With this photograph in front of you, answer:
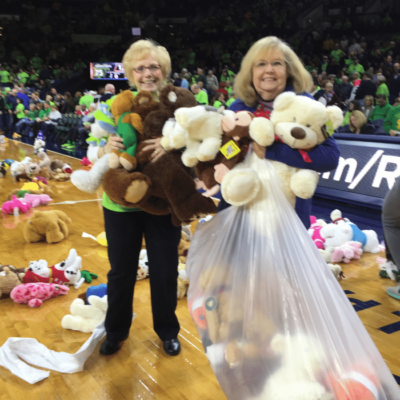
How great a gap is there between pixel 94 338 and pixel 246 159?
105 cm

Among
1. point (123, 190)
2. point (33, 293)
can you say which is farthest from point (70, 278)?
point (123, 190)

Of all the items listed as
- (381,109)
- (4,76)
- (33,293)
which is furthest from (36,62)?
(33,293)

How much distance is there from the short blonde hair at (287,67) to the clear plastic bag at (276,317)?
0.24 meters

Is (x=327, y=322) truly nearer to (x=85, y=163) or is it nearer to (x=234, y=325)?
(x=234, y=325)

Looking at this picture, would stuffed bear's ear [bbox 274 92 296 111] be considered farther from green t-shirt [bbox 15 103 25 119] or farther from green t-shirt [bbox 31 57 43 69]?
green t-shirt [bbox 31 57 43 69]

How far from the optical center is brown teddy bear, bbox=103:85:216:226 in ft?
5.04

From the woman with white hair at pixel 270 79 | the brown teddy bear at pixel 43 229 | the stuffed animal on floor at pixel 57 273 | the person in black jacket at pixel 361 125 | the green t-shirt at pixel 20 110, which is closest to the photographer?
A: the woman with white hair at pixel 270 79

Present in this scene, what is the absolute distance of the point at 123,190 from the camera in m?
1.55

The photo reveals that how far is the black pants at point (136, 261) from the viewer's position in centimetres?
170

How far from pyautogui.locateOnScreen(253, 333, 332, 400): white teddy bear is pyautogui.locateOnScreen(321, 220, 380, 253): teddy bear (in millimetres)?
2077

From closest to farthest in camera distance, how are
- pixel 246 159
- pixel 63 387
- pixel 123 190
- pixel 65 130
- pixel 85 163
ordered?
pixel 246 159
pixel 123 190
pixel 63 387
pixel 85 163
pixel 65 130

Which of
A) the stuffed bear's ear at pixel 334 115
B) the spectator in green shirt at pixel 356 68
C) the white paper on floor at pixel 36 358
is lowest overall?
the white paper on floor at pixel 36 358

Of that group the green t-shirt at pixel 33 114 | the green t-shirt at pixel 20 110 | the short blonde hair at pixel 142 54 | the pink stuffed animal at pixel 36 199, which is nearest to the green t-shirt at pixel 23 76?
the green t-shirt at pixel 20 110

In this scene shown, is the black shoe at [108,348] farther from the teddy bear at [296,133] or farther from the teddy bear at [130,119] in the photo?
the teddy bear at [296,133]
